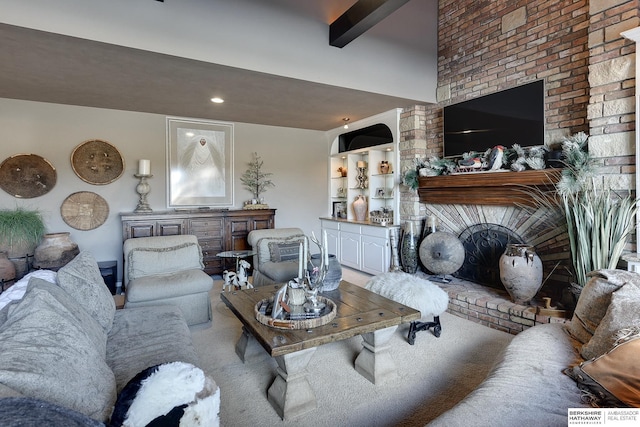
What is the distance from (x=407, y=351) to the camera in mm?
2627

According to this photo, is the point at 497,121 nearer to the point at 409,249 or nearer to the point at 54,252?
the point at 409,249

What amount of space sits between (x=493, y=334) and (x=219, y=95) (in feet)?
12.5

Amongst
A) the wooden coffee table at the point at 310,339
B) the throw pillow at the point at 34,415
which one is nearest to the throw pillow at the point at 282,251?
the wooden coffee table at the point at 310,339

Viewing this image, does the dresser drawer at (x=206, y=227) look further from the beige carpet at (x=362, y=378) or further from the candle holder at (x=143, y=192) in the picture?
the beige carpet at (x=362, y=378)

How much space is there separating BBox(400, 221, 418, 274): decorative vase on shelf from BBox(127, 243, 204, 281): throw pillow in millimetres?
2556

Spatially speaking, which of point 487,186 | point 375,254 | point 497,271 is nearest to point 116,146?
point 375,254

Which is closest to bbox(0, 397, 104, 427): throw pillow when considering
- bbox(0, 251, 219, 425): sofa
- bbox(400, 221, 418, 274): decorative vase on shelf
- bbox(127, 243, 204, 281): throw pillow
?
bbox(0, 251, 219, 425): sofa

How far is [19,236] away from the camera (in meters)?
3.65

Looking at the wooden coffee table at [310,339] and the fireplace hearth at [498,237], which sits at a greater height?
the fireplace hearth at [498,237]

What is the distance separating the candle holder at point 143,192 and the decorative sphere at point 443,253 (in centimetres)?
379

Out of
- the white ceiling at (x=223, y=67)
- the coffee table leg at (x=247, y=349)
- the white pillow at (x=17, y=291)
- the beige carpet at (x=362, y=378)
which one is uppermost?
the white ceiling at (x=223, y=67)

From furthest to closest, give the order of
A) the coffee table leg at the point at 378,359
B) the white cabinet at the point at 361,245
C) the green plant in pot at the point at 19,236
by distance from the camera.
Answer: the white cabinet at the point at 361,245, the green plant in pot at the point at 19,236, the coffee table leg at the point at 378,359

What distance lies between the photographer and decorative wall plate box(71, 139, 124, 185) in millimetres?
4465

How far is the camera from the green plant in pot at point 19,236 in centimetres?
358
